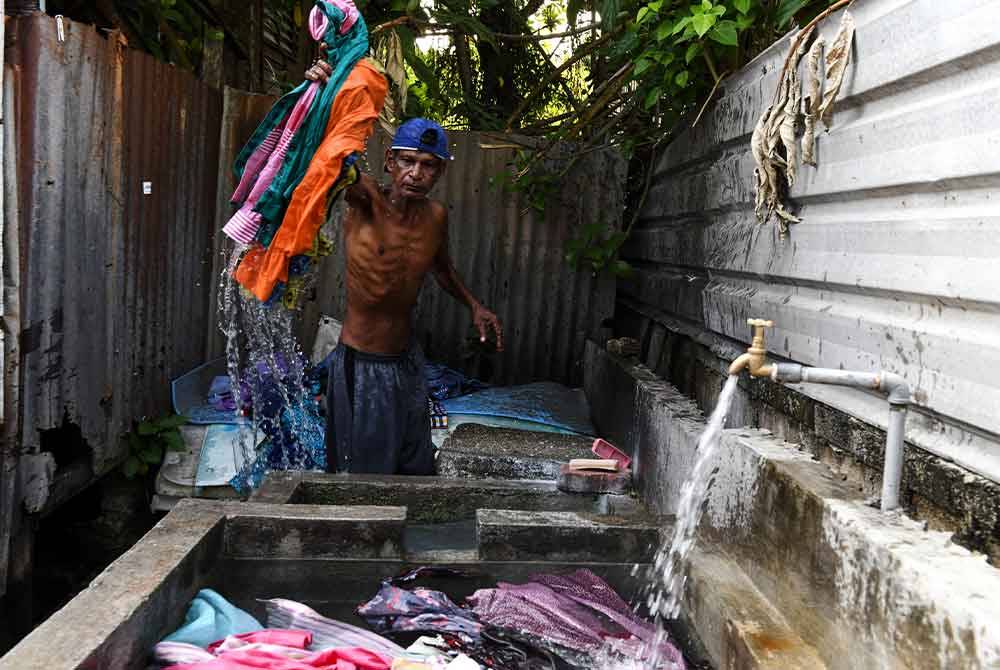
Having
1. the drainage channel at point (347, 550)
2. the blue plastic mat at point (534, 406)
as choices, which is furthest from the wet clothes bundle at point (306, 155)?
the blue plastic mat at point (534, 406)

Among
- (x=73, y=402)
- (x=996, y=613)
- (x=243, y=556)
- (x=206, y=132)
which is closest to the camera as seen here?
(x=996, y=613)

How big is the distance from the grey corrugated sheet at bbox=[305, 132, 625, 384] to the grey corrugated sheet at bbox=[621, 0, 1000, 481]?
2954mm

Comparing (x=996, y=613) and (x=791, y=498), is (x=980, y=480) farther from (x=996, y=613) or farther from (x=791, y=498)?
(x=791, y=498)

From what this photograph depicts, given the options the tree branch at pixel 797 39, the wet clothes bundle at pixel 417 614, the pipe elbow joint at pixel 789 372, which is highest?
the tree branch at pixel 797 39

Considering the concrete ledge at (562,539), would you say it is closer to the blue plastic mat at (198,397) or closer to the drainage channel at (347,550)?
the drainage channel at (347,550)

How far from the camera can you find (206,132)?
5816mm

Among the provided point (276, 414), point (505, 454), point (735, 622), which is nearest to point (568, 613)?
point (735, 622)

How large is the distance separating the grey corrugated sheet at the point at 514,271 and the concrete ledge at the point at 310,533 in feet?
11.4

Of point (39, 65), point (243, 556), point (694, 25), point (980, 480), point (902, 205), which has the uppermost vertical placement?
point (694, 25)

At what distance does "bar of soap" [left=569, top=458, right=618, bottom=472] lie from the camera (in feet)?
14.5

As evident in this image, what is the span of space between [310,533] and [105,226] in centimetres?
225

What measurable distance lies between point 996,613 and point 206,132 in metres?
5.54

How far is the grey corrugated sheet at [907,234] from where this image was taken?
1.96m

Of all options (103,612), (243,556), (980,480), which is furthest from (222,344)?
(980,480)
